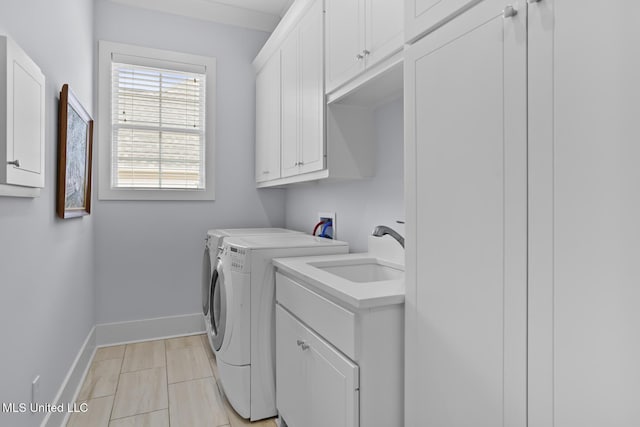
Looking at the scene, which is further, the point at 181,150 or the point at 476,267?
the point at 181,150

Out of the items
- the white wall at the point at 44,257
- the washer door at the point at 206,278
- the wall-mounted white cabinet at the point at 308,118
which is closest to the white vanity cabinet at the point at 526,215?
the wall-mounted white cabinet at the point at 308,118

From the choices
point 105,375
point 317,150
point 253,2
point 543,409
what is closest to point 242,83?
point 253,2

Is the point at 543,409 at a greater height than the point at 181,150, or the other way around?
the point at 181,150

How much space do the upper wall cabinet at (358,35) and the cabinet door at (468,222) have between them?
0.29 metres

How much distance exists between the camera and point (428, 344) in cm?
110

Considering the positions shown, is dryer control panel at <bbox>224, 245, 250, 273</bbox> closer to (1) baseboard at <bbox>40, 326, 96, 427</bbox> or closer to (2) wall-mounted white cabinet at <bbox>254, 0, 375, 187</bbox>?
(2) wall-mounted white cabinet at <bbox>254, 0, 375, 187</bbox>

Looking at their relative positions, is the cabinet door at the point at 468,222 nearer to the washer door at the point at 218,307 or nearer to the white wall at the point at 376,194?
the white wall at the point at 376,194

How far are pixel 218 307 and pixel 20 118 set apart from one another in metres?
1.40

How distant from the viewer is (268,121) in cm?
299

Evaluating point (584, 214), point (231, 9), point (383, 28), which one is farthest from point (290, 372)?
point (231, 9)

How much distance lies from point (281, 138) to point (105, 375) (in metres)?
2.00

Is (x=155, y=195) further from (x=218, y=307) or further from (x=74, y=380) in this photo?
(x=74, y=380)

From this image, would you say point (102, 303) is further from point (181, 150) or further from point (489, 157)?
point (489, 157)

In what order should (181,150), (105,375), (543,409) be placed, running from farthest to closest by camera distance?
(181,150), (105,375), (543,409)
